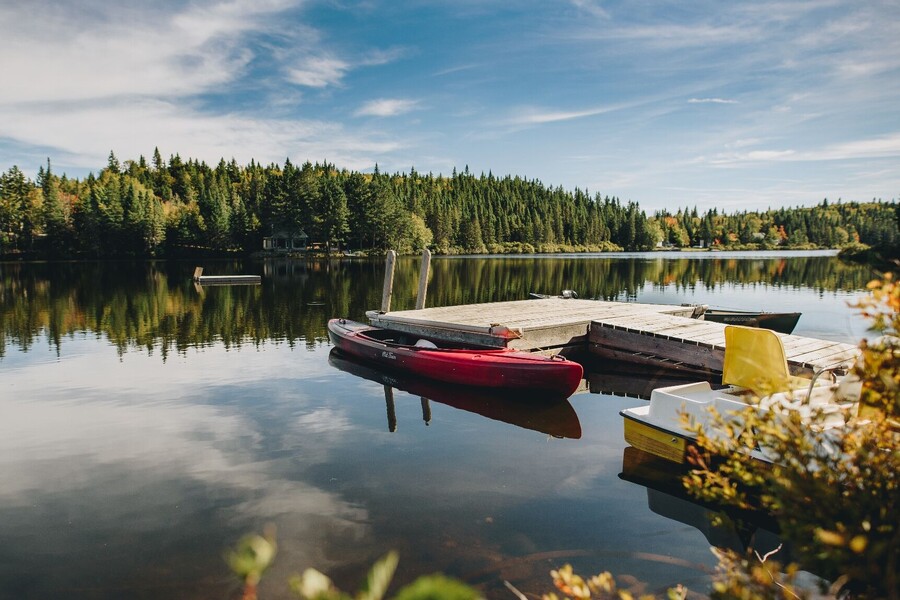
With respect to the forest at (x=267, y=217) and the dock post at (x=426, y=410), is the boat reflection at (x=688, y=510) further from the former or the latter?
the forest at (x=267, y=217)

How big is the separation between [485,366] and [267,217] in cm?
8547

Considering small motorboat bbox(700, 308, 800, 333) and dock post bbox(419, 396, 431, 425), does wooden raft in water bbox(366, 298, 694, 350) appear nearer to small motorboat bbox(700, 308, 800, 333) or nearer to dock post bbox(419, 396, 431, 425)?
small motorboat bbox(700, 308, 800, 333)

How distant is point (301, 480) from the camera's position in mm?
8305

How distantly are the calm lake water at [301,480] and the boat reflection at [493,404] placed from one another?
0.24ft

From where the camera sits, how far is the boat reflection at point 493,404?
11.0 m

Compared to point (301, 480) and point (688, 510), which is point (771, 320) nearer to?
point (688, 510)

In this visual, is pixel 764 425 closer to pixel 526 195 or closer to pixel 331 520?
pixel 331 520

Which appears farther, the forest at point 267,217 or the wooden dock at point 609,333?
the forest at point 267,217

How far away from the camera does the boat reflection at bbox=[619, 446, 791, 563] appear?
257 inches

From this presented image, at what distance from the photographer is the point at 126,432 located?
34.2 ft

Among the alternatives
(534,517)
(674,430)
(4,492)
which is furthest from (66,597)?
(674,430)

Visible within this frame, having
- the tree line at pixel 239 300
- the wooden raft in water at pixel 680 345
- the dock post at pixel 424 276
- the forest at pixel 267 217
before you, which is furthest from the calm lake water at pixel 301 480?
the forest at pixel 267 217

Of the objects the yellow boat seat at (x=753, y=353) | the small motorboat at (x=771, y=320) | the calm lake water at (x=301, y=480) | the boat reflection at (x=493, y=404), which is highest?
the yellow boat seat at (x=753, y=353)

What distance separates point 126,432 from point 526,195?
160m
